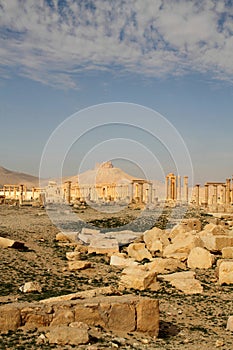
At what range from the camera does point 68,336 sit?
6.84 m

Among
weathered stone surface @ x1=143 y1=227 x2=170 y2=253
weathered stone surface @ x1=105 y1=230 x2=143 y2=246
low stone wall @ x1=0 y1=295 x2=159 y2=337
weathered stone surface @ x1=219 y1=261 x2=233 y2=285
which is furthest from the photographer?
weathered stone surface @ x1=105 y1=230 x2=143 y2=246

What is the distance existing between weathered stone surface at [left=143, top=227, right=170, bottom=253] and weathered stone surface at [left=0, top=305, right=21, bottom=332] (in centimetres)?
1087

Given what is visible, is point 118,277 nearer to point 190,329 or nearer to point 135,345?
point 190,329

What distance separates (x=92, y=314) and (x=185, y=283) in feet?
16.0

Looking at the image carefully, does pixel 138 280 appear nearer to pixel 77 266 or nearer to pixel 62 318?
pixel 77 266

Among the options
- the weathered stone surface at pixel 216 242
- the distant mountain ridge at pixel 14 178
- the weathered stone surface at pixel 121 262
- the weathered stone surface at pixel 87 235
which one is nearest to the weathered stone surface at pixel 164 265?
the weathered stone surface at pixel 121 262

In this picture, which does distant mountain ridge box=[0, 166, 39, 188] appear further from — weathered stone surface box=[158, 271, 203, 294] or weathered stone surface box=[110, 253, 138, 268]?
weathered stone surface box=[158, 271, 203, 294]

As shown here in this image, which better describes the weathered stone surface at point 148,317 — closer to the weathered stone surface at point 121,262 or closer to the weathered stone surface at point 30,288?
the weathered stone surface at point 30,288

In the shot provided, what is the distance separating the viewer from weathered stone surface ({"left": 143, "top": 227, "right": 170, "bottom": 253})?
1773 centimetres

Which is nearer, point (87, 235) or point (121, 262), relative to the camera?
point (121, 262)

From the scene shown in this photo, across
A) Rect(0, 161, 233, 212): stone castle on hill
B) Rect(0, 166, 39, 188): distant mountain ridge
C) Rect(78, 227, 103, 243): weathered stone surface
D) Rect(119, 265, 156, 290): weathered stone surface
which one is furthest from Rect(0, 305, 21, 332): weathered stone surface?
Rect(0, 166, 39, 188): distant mountain ridge

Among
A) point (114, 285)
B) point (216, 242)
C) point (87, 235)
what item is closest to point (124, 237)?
point (87, 235)

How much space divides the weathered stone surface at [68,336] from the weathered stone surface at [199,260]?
837 centimetres

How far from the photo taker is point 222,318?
9492mm
